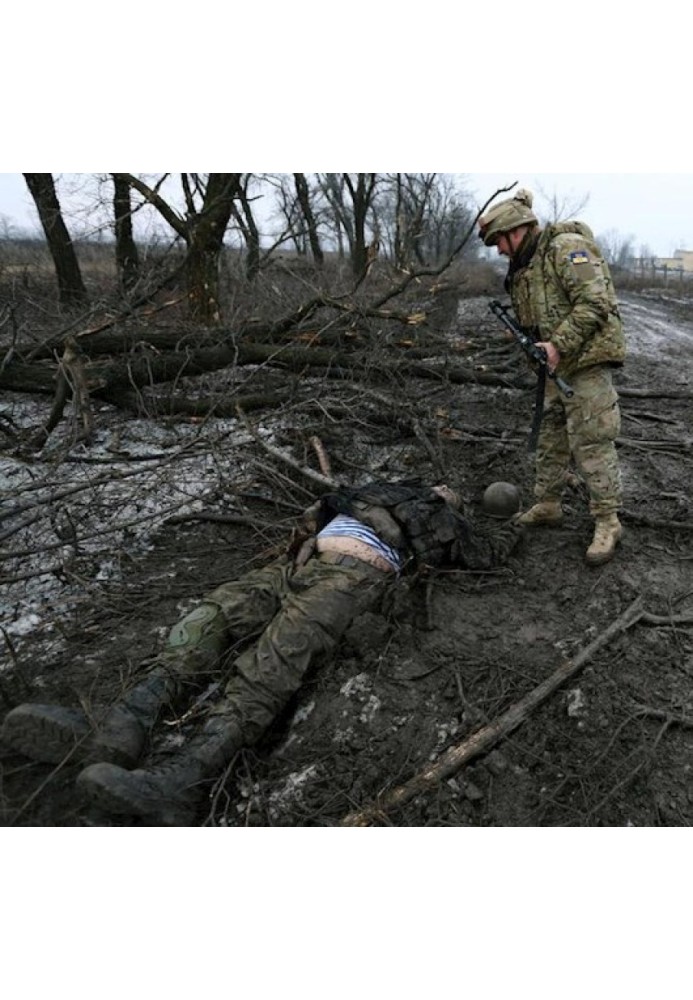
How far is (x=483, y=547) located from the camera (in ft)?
10.6

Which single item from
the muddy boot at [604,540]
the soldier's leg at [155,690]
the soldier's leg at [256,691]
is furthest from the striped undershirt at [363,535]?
the muddy boot at [604,540]

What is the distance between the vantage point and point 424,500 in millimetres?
3059

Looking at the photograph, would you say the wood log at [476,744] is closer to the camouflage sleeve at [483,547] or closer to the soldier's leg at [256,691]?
the soldier's leg at [256,691]

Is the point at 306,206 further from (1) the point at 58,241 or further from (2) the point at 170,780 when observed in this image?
(2) the point at 170,780

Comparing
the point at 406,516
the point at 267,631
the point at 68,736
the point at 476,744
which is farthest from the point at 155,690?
the point at 406,516

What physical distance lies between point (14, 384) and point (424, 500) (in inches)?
149

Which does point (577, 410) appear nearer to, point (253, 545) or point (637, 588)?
point (637, 588)

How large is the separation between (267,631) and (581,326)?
7.00 ft

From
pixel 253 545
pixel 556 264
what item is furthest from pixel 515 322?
pixel 253 545

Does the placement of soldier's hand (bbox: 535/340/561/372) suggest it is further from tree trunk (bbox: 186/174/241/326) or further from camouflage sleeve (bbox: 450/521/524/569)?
tree trunk (bbox: 186/174/241/326)

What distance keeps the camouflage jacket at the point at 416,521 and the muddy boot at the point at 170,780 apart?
1.15 m

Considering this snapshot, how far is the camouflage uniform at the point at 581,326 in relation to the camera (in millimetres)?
3102

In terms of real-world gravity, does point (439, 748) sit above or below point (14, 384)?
below

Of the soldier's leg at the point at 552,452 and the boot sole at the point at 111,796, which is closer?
the boot sole at the point at 111,796
